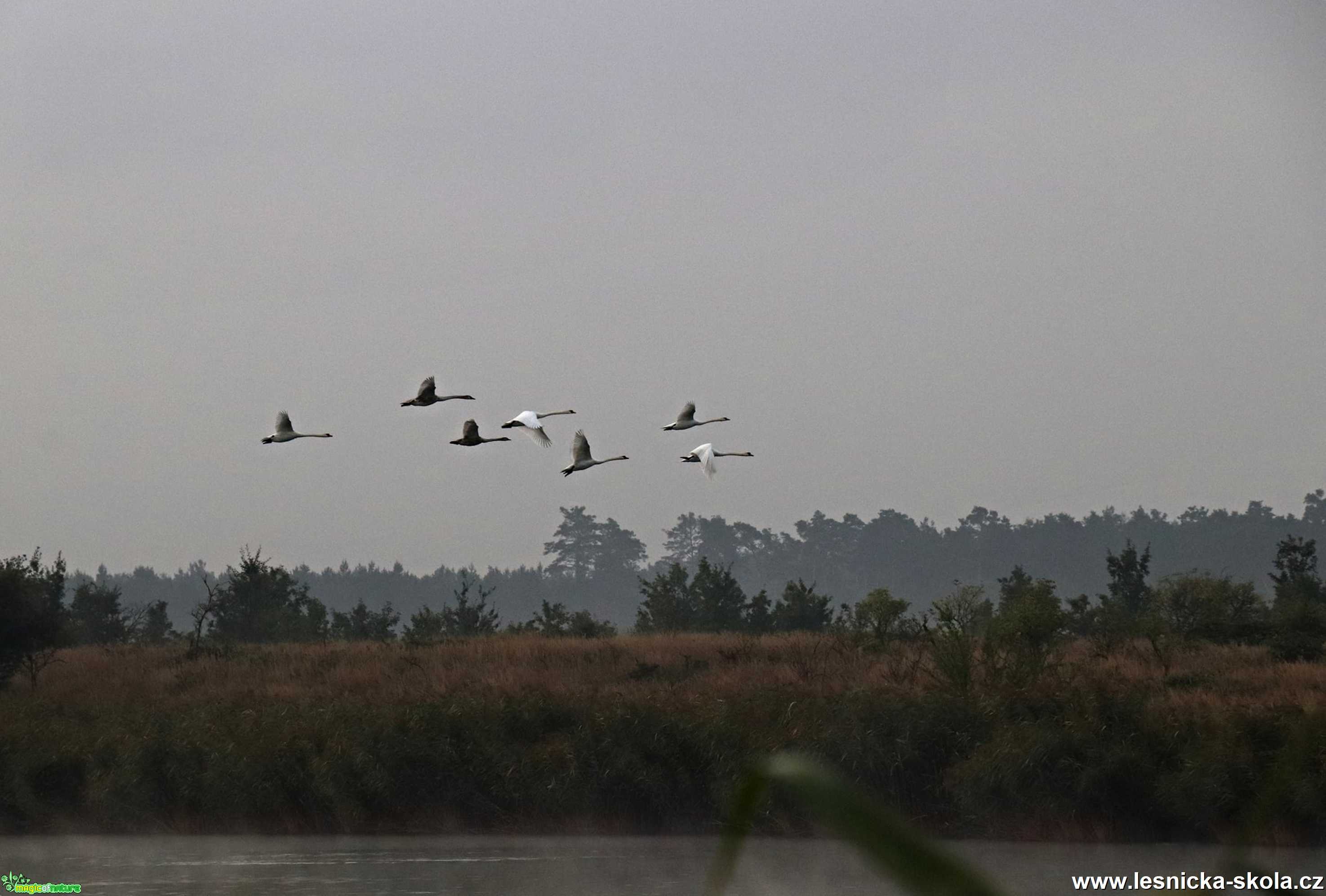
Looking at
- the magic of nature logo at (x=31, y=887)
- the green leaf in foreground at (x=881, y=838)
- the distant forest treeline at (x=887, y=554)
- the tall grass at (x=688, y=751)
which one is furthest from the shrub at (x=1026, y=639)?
the distant forest treeline at (x=887, y=554)

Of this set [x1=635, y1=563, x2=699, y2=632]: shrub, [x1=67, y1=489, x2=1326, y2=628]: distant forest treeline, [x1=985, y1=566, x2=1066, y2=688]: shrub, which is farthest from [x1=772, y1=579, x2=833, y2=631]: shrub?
[x1=67, y1=489, x2=1326, y2=628]: distant forest treeline

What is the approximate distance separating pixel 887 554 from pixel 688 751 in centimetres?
14809

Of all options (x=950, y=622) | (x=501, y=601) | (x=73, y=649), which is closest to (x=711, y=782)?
(x=950, y=622)

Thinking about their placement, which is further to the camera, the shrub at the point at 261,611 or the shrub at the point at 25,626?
the shrub at the point at 261,611

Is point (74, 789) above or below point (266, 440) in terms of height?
below

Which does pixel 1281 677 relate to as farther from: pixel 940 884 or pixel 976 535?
pixel 976 535

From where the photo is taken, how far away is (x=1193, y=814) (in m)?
23.1

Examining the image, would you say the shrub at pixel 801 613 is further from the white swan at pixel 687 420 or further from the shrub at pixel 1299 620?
the white swan at pixel 687 420

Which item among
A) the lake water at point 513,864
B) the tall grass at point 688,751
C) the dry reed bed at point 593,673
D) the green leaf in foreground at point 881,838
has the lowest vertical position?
the lake water at point 513,864

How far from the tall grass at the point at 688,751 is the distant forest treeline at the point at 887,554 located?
5253 inches

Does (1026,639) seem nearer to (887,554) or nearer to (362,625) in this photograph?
(362,625)

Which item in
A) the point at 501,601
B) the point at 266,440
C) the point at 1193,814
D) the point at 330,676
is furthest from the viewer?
the point at 501,601

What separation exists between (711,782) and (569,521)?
151m

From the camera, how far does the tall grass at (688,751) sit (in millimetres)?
23703
